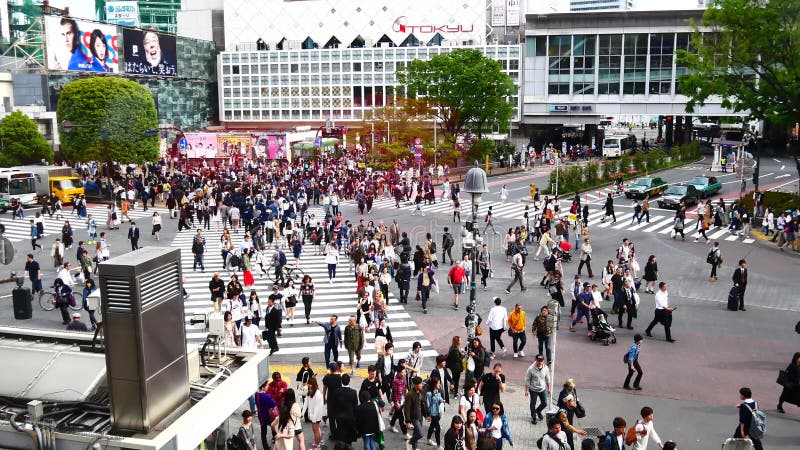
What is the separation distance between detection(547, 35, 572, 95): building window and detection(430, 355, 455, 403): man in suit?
67598 mm

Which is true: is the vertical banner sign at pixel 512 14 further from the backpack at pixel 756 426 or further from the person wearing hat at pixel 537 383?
the backpack at pixel 756 426

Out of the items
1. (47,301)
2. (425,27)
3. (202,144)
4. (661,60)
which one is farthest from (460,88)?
(47,301)

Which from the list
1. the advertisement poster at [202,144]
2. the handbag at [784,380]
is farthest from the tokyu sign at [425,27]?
the handbag at [784,380]

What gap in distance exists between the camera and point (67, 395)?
7859mm

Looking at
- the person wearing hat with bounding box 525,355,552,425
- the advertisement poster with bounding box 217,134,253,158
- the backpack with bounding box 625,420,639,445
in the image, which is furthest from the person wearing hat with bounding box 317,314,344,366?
the advertisement poster with bounding box 217,134,253,158

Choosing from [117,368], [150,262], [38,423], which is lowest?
[38,423]

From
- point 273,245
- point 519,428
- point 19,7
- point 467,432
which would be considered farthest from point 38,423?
point 19,7

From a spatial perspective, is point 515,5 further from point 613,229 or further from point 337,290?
point 337,290

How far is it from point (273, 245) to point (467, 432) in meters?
22.5

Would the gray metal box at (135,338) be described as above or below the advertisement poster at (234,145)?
below

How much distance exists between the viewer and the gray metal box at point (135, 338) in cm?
720

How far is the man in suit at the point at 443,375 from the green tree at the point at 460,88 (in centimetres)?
4855

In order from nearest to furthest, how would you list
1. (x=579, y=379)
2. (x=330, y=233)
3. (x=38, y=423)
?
(x=38, y=423)
(x=579, y=379)
(x=330, y=233)

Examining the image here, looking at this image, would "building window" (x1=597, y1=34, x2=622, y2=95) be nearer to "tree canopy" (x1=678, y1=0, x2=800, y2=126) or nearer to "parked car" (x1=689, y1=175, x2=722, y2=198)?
"parked car" (x1=689, y1=175, x2=722, y2=198)
